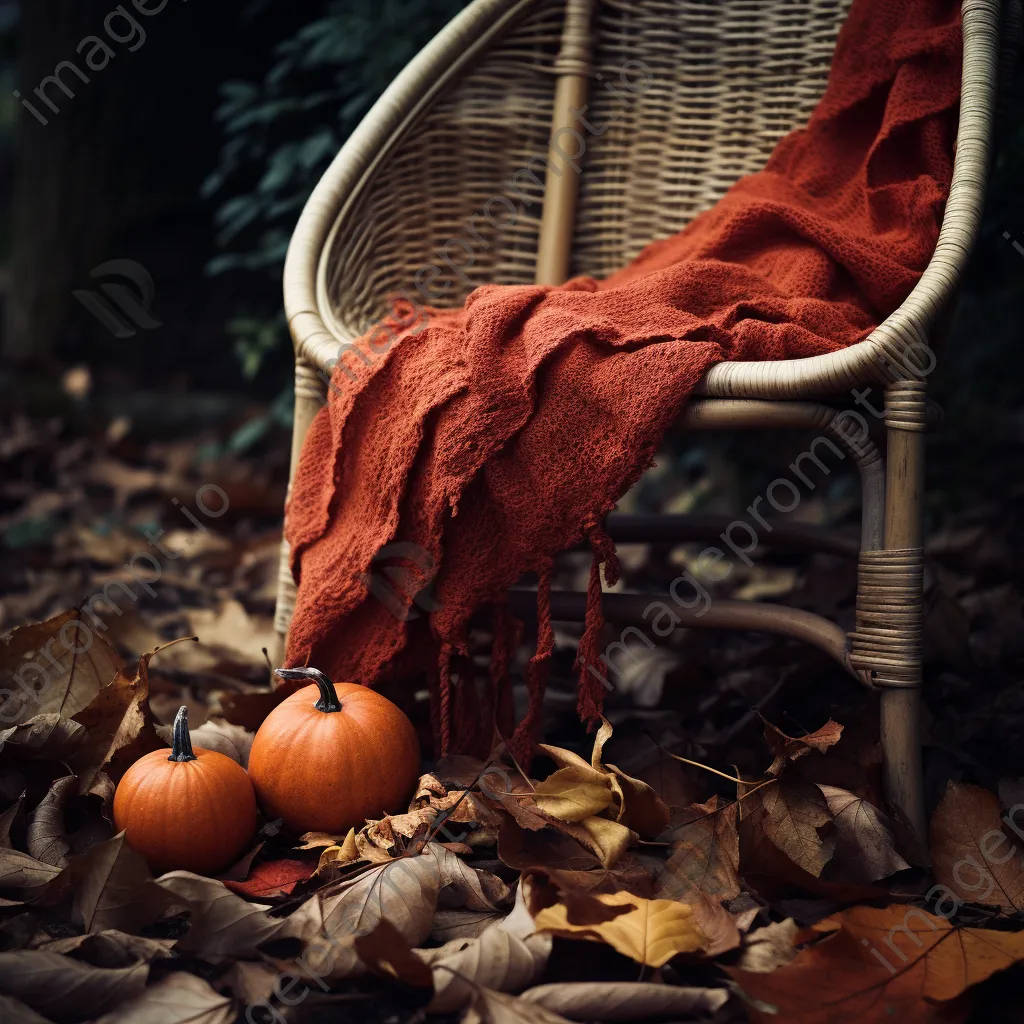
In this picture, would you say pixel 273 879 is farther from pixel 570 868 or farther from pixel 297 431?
pixel 297 431

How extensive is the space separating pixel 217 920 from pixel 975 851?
74 centimetres

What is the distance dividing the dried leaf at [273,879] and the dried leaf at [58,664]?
1.06 feet

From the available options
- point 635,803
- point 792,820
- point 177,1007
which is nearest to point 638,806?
point 635,803

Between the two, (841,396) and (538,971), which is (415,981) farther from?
(841,396)

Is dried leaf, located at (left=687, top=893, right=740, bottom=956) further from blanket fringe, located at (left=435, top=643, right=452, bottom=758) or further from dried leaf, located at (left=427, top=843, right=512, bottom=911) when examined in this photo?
blanket fringe, located at (left=435, top=643, right=452, bottom=758)

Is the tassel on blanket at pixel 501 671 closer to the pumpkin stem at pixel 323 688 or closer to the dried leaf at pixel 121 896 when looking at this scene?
the pumpkin stem at pixel 323 688

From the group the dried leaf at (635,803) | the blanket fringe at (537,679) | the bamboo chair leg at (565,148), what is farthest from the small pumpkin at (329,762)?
the bamboo chair leg at (565,148)

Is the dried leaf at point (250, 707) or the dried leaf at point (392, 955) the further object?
the dried leaf at point (250, 707)

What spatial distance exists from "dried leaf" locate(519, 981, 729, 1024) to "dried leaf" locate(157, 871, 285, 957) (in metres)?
0.25

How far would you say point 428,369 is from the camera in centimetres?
114

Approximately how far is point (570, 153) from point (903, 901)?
1214 mm

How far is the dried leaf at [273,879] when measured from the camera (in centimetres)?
98

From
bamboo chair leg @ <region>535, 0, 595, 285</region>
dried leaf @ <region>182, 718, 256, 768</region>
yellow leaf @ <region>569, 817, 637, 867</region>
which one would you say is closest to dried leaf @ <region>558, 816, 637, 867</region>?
yellow leaf @ <region>569, 817, 637, 867</region>

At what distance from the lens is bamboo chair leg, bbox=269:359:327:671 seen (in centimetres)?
128
